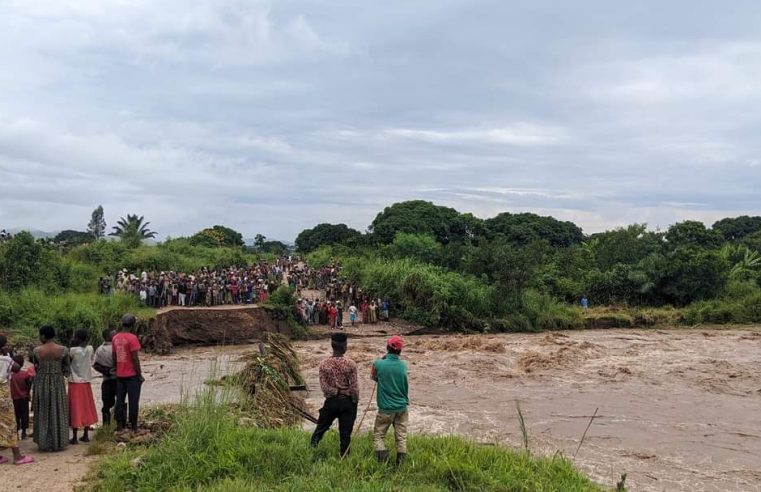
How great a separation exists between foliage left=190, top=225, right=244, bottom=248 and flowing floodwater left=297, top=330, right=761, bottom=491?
998 inches

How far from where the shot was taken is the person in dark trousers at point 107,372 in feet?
27.1

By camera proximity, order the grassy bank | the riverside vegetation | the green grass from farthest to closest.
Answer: the riverside vegetation < the grassy bank < the green grass

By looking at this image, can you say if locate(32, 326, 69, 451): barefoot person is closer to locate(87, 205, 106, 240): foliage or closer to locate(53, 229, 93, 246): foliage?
locate(53, 229, 93, 246): foliage

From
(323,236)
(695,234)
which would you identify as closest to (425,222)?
(323,236)

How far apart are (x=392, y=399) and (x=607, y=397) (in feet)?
38.0

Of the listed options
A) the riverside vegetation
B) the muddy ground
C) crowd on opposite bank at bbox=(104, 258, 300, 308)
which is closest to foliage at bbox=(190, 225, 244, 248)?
the riverside vegetation

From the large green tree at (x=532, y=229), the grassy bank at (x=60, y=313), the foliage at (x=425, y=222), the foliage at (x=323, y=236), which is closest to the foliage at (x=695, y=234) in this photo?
the large green tree at (x=532, y=229)

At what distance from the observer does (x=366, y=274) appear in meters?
32.4

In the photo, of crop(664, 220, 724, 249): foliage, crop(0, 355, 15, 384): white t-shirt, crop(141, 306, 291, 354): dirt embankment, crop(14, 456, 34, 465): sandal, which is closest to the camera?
crop(14, 456, 34, 465): sandal

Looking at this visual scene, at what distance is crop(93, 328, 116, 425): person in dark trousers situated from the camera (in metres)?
8.27

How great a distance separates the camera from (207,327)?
2473cm

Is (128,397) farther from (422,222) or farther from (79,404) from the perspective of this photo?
(422,222)

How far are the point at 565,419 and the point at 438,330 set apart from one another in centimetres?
1636

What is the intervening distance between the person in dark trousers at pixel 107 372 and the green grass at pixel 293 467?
3.99 ft
